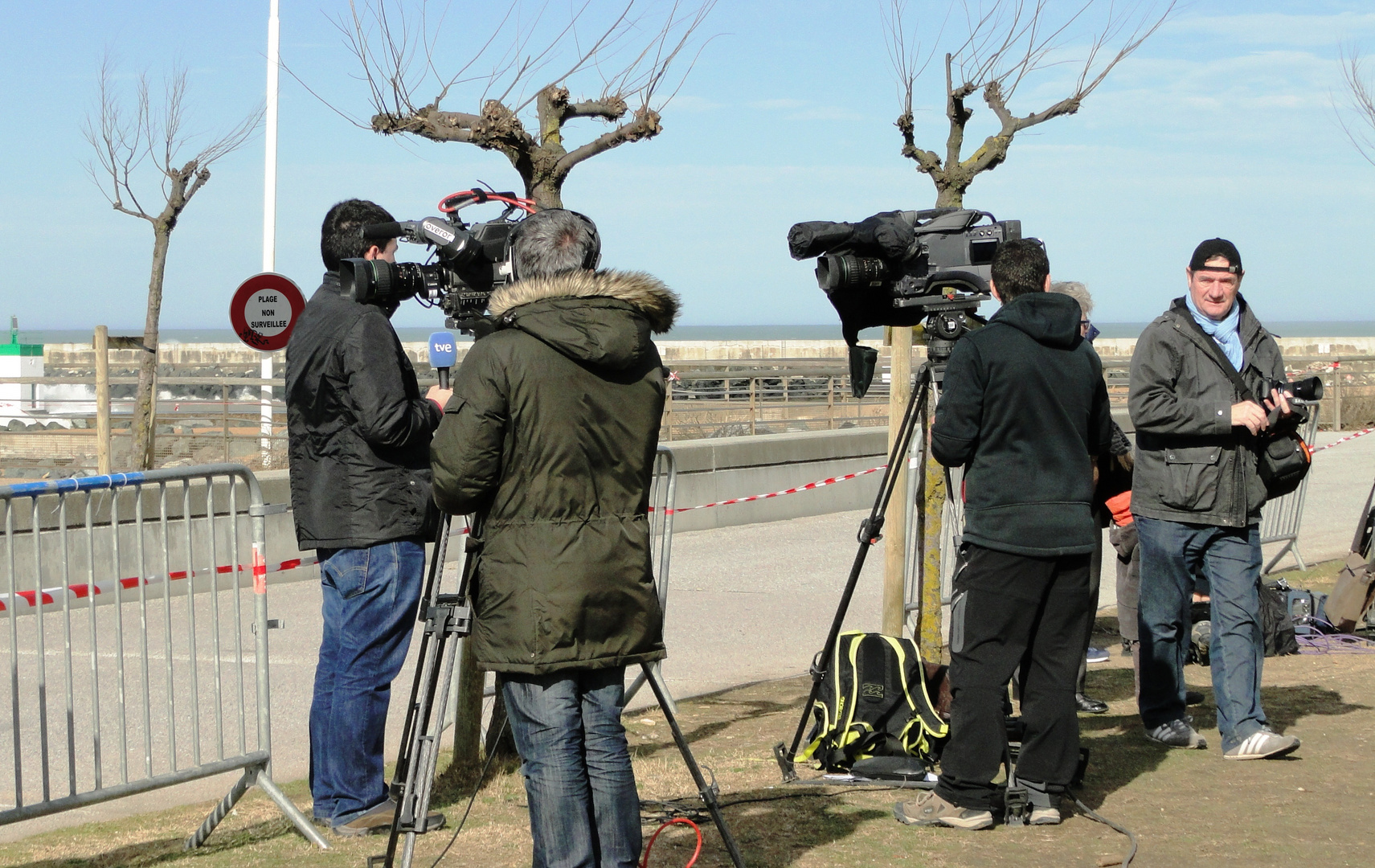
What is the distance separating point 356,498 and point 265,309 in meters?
6.98

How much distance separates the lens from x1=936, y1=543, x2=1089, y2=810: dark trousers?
15.1 ft

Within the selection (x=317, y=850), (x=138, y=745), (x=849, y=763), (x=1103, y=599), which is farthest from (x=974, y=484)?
(x=1103, y=599)

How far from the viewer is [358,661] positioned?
455 centimetres

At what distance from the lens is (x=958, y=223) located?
512 centimetres

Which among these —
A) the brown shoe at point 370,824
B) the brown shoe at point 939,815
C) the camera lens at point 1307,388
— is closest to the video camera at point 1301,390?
the camera lens at point 1307,388

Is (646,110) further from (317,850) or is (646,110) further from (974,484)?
(317,850)

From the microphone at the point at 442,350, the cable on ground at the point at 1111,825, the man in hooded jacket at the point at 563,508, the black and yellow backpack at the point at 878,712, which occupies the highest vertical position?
the microphone at the point at 442,350

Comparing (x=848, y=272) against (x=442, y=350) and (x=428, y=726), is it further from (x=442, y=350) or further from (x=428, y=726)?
(x=428, y=726)

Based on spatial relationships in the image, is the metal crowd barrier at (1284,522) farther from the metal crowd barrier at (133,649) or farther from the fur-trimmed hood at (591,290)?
the fur-trimmed hood at (591,290)

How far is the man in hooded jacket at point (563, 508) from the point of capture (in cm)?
334

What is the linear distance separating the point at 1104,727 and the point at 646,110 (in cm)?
351

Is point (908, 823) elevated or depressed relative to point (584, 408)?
depressed

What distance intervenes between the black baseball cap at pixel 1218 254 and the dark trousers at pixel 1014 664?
162 centimetres

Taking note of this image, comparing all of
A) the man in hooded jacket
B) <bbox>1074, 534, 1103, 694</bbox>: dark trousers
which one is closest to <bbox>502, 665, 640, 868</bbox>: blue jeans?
the man in hooded jacket
